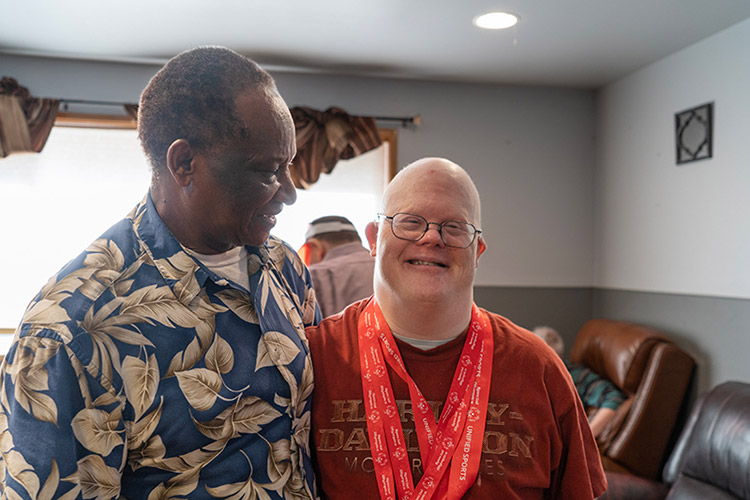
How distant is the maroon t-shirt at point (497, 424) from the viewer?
1.57 meters

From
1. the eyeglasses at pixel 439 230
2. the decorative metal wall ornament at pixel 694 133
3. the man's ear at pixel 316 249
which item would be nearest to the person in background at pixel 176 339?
the eyeglasses at pixel 439 230

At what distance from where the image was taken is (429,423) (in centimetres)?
160

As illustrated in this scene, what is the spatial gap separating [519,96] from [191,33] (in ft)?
8.45

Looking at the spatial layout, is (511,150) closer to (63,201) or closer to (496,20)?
(496,20)

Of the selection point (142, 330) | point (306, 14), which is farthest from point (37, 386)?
point (306, 14)

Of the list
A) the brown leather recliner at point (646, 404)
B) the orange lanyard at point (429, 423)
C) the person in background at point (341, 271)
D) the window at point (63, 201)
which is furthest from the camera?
the window at point (63, 201)

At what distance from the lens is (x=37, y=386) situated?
41.5 inches

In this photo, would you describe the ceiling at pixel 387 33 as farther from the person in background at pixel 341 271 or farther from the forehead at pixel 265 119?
the forehead at pixel 265 119

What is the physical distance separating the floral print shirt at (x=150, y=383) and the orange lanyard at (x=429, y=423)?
0.68ft

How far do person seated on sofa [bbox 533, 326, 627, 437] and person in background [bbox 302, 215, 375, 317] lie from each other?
1.57 m

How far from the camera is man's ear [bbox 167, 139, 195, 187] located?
1.22 metres

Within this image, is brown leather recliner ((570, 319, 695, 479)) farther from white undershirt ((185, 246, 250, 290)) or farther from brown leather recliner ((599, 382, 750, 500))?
white undershirt ((185, 246, 250, 290))

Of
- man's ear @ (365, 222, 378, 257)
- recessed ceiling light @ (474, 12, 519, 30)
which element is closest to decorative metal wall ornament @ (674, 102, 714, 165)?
recessed ceiling light @ (474, 12, 519, 30)

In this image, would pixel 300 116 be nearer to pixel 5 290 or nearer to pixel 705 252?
pixel 5 290
